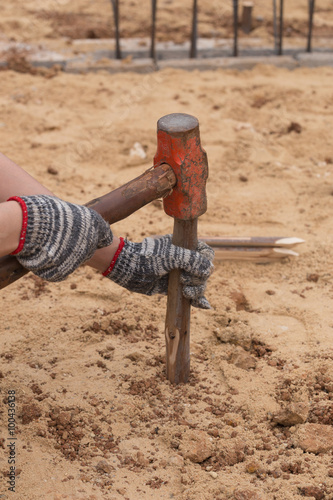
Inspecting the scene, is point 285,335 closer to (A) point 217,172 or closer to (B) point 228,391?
(B) point 228,391

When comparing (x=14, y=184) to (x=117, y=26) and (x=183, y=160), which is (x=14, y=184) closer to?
(x=183, y=160)

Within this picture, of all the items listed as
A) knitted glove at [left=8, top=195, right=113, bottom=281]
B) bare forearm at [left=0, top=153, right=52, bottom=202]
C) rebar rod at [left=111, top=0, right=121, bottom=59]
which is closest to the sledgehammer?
knitted glove at [left=8, top=195, right=113, bottom=281]

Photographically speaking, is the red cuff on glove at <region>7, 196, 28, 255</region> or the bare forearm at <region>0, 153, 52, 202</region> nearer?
the red cuff on glove at <region>7, 196, 28, 255</region>

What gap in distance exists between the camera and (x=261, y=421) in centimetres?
245

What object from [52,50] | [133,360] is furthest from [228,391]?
→ [52,50]

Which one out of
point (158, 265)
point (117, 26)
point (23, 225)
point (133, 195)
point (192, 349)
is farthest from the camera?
point (117, 26)

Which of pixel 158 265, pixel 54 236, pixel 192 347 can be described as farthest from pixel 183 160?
pixel 192 347

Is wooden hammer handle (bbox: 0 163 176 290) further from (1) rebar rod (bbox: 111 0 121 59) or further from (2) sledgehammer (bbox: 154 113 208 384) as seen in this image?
(1) rebar rod (bbox: 111 0 121 59)

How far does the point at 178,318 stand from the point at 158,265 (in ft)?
0.92

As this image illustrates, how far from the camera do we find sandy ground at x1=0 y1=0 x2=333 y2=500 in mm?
2254

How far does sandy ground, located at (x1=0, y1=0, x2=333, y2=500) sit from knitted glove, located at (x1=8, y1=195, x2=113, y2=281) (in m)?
0.78

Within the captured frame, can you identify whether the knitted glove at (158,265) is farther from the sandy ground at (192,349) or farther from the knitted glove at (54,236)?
the sandy ground at (192,349)

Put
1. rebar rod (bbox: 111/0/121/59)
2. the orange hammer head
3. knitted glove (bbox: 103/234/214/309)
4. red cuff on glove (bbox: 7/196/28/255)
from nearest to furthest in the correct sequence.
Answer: red cuff on glove (bbox: 7/196/28/255) < the orange hammer head < knitted glove (bbox: 103/234/214/309) < rebar rod (bbox: 111/0/121/59)

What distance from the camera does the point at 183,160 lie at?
2.16m
